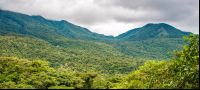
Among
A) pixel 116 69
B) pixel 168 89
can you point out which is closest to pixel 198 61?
pixel 168 89

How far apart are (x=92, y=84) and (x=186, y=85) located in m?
19.4

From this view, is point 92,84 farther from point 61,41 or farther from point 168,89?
point 61,41

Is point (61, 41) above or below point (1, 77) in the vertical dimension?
above

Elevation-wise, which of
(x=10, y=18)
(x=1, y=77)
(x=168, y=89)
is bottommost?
(x=1, y=77)

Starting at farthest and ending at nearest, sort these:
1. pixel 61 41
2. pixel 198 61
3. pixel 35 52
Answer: pixel 61 41
pixel 35 52
pixel 198 61

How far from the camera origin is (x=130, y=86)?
6414mm

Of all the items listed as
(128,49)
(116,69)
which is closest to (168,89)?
(116,69)

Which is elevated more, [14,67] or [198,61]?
[198,61]

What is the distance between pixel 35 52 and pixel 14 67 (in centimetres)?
7618

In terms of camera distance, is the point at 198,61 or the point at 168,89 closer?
the point at 198,61

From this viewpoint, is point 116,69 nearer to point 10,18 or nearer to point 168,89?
point 168,89

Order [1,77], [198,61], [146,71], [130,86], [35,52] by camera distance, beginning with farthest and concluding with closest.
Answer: [35,52] < [1,77] < [146,71] < [130,86] < [198,61]

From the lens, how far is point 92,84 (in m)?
21.8

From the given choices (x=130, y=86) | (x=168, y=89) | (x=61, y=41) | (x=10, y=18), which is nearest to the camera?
(x=168, y=89)
